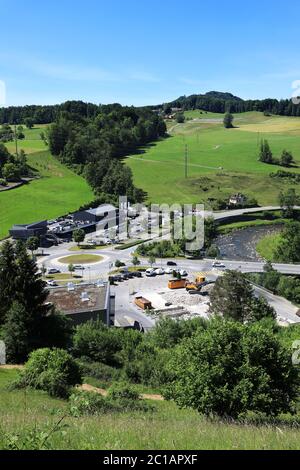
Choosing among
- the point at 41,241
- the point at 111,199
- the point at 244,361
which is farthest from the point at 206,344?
the point at 111,199

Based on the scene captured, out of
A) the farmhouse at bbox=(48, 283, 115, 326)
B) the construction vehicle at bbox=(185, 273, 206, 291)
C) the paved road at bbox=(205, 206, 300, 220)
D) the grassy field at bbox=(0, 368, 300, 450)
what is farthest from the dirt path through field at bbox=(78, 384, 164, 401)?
the paved road at bbox=(205, 206, 300, 220)

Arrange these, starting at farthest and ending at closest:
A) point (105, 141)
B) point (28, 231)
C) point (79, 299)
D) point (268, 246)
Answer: point (105, 141) → point (268, 246) → point (28, 231) → point (79, 299)

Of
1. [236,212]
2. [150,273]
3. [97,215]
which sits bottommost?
[150,273]

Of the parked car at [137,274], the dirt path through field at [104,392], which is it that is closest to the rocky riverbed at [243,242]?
the parked car at [137,274]

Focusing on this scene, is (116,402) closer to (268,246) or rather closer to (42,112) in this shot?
(268,246)

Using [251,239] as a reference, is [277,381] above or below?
above

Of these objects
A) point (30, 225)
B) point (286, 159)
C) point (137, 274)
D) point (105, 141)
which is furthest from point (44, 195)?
point (286, 159)

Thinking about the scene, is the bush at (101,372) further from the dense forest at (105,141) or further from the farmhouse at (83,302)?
the dense forest at (105,141)
